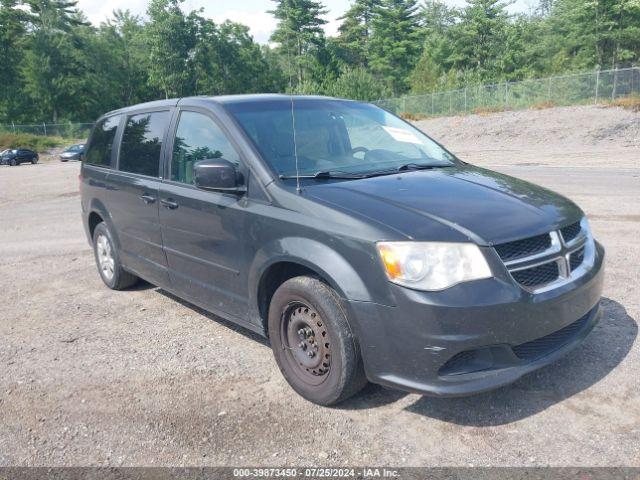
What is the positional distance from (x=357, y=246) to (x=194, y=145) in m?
1.93

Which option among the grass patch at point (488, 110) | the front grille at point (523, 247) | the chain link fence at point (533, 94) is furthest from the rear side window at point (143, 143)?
the grass patch at point (488, 110)

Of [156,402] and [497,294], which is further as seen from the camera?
[156,402]

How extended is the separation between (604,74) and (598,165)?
16.6m

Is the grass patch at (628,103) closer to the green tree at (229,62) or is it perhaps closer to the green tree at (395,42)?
the green tree at (395,42)

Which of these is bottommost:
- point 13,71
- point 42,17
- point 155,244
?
point 155,244

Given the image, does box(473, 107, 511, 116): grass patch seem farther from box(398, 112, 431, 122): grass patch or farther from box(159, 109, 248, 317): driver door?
box(159, 109, 248, 317): driver door

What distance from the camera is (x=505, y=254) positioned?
300 cm

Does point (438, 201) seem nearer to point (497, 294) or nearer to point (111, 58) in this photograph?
point (497, 294)

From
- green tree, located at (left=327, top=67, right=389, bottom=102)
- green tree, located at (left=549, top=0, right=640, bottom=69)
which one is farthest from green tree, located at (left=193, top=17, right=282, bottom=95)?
green tree, located at (left=549, top=0, right=640, bottom=69)

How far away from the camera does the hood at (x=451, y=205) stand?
304cm

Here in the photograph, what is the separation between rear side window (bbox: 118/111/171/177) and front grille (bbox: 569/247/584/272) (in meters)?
3.19

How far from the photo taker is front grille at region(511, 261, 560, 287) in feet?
9.84

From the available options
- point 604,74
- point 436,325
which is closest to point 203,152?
point 436,325

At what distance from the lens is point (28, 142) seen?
48.8 m
